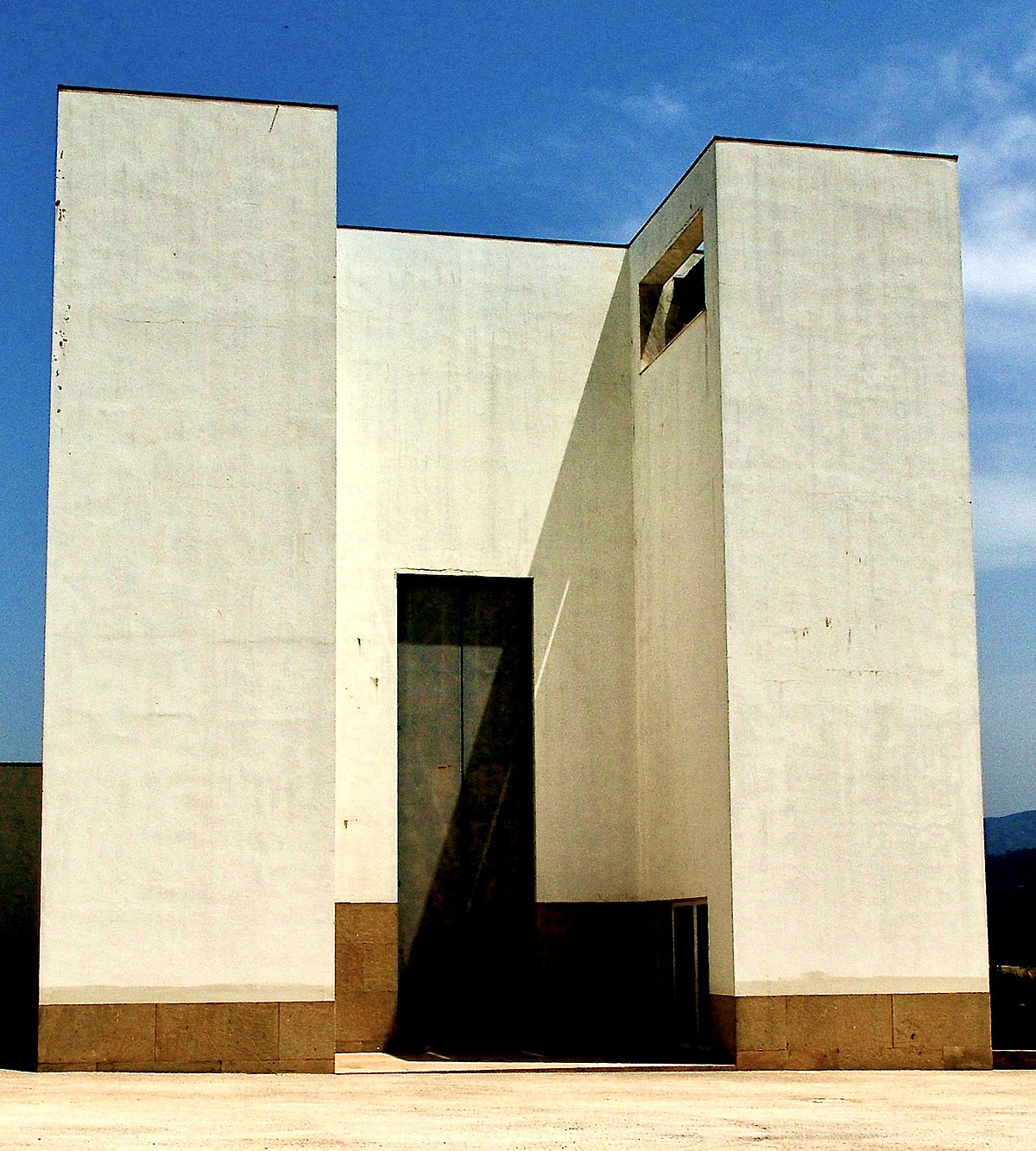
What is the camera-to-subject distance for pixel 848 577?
17.2 meters

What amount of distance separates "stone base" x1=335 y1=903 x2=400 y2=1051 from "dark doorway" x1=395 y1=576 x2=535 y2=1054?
0.37 metres

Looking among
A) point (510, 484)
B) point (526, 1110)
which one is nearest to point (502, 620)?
point (510, 484)

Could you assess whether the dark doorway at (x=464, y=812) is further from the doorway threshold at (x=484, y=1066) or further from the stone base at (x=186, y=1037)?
the stone base at (x=186, y=1037)

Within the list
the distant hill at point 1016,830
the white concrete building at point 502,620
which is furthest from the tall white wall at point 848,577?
the distant hill at point 1016,830

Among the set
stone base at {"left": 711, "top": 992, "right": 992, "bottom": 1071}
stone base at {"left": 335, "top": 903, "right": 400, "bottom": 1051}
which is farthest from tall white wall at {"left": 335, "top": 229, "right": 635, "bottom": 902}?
stone base at {"left": 711, "top": 992, "right": 992, "bottom": 1071}

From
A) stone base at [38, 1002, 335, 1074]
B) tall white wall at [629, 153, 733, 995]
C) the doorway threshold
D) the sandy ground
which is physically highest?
tall white wall at [629, 153, 733, 995]

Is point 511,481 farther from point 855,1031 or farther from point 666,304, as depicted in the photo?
point 855,1031

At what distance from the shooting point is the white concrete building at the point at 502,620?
15.6 metres

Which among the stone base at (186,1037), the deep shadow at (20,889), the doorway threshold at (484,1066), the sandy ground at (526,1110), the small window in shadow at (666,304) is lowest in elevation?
the doorway threshold at (484,1066)

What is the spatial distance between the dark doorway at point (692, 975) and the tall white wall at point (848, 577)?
4.32 ft

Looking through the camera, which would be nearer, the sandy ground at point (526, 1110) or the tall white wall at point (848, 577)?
the sandy ground at point (526, 1110)

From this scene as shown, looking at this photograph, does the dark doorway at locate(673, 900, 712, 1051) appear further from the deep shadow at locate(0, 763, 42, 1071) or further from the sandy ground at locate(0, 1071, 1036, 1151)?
the deep shadow at locate(0, 763, 42, 1071)

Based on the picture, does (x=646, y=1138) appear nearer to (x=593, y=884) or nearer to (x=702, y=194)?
(x=593, y=884)

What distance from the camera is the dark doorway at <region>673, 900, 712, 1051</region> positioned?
17.4 metres
